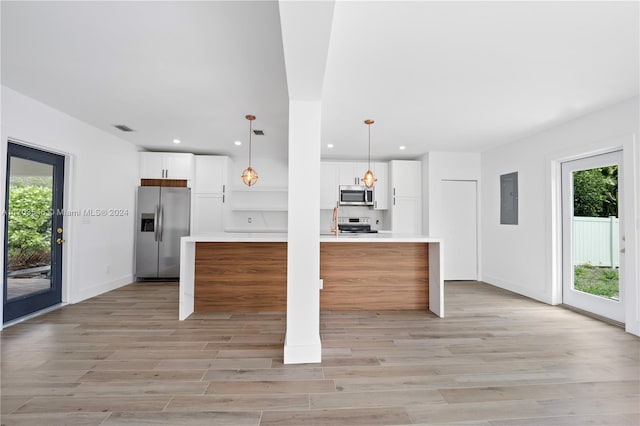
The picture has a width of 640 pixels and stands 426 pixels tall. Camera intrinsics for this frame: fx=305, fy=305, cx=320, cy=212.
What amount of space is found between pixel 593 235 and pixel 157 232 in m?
6.19

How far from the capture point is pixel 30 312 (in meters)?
3.40

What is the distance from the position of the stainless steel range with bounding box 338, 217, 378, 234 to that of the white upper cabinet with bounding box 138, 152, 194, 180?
2.99 m

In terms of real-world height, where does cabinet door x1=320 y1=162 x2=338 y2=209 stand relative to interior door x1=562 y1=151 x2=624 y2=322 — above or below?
above

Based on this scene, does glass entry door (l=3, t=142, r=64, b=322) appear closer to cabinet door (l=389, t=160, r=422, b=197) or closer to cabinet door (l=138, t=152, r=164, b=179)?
cabinet door (l=138, t=152, r=164, b=179)

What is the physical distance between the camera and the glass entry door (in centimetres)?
319

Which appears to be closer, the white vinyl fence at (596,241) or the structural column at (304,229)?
the structural column at (304,229)

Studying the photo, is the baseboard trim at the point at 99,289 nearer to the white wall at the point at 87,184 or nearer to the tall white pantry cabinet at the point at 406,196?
the white wall at the point at 87,184


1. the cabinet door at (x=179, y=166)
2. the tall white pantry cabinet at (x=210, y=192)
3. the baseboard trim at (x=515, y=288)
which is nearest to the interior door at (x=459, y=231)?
the baseboard trim at (x=515, y=288)

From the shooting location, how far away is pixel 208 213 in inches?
219

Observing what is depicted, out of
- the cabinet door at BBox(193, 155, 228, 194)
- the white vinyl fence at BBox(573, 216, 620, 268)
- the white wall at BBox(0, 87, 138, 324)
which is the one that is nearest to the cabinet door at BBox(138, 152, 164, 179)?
the white wall at BBox(0, 87, 138, 324)

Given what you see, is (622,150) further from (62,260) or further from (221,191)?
(62,260)

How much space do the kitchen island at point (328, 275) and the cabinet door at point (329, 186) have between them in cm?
239

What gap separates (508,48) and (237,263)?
328 cm

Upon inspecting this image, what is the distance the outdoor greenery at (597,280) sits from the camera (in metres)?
3.39
